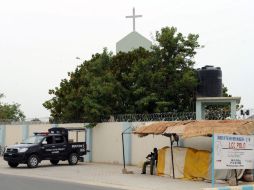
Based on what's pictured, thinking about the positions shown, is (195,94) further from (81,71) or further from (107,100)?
(81,71)

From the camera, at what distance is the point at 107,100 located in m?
31.1

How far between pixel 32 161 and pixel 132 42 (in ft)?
65.4

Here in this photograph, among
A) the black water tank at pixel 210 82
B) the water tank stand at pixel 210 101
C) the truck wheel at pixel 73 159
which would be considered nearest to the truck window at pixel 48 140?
the truck wheel at pixel 73 159

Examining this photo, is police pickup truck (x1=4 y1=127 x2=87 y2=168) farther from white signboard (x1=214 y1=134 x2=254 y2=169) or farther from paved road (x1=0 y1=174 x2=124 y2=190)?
white signboard (x1=214 y1=134 x2=254 y2=169)

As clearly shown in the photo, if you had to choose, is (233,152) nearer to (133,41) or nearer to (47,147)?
(47,147)

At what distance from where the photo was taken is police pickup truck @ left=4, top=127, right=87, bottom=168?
26062 mm

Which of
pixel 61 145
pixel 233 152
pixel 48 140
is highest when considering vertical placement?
pixel 48 140

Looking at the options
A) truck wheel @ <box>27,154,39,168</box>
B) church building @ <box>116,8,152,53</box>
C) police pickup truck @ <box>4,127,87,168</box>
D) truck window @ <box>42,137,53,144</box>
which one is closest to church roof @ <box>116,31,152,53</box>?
church building @ <box>116,8,152,53</box>

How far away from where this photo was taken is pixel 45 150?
88.5 ft

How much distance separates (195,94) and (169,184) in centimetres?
1196

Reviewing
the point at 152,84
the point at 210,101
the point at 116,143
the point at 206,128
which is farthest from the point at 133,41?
the point at 206,128

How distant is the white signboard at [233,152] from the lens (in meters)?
16.7

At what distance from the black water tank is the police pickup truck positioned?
7222mm

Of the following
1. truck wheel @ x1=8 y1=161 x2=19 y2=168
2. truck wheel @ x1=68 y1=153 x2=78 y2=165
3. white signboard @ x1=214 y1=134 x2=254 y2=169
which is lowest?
truck wheel @ x1=8 y1=161 x2=19 y2=168
